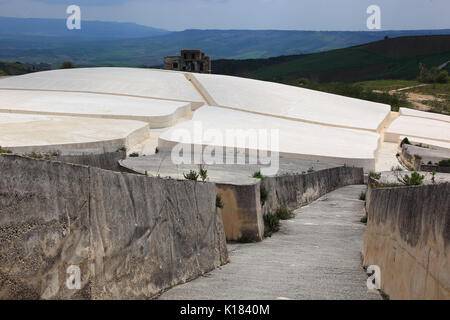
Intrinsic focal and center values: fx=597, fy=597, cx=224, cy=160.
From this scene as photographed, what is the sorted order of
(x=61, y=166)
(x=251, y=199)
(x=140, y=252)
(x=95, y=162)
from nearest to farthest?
1. (x=61, y=166)
2. (x=140, y=252)
3. (x=251, y=199)
4. (x=95, y=162)

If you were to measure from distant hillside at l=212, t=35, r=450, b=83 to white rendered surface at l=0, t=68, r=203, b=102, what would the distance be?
62.3 meters

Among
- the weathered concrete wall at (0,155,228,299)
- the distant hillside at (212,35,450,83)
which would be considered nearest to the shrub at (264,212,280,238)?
the weathered concrete wall at (0,155,228,299)

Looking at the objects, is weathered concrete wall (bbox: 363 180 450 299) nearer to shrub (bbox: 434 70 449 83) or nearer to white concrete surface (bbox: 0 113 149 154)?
white concrete surface (bbox: 0 113 149 154)

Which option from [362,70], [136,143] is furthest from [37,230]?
[362,70]

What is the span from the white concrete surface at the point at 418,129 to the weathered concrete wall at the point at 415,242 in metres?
22.1

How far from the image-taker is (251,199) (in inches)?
341

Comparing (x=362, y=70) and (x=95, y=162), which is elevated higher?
(x=362, y=70)

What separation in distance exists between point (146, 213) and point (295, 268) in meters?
2.27

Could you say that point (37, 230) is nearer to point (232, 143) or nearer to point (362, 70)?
point (232, 143)

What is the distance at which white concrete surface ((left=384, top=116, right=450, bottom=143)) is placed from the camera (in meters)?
26.6

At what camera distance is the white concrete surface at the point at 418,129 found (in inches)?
1047

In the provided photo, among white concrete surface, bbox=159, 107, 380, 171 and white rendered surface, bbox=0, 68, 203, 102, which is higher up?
white rendered surface, bbox=0, 68, 203, 102

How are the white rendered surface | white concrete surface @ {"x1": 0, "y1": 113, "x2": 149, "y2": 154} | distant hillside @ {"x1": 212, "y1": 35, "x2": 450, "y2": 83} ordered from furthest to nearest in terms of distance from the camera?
distant hillside @ {"x1": 212, "y1": 35, "x2": 450, "y2": 83} → the white rendered surface → white concrete surface @ {"x1": 0, "y1": 113, "x2": 149, "y2": 154}

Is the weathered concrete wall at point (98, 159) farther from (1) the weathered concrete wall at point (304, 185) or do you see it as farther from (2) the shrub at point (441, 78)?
(2) the shrub at point (441, 78)
